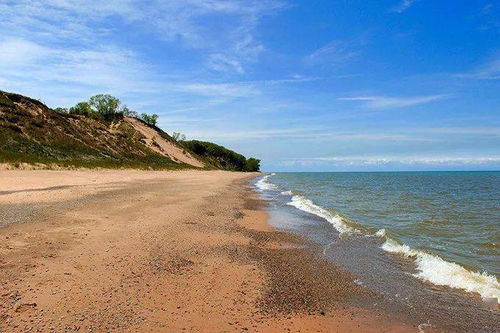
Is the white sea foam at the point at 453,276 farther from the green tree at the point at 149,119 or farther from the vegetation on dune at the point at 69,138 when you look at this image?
the green tree at the point at 149,119

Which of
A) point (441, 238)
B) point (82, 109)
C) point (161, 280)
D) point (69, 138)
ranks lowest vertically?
point (441, 238)

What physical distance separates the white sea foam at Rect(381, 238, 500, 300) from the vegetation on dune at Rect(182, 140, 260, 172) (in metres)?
103

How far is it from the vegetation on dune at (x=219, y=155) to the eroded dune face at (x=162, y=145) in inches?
778

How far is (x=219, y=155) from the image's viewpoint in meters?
132

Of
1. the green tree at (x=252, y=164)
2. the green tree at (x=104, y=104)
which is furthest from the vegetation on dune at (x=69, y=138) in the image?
the green tree at (x=252, y=164)

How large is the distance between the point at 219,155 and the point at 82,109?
63.9 meters

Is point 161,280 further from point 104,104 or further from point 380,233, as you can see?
point 104,104

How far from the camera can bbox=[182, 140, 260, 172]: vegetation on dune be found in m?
117

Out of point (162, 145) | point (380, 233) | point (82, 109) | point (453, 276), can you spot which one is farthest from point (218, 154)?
point (453, 276)

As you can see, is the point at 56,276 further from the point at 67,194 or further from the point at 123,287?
A: the point at 67,194

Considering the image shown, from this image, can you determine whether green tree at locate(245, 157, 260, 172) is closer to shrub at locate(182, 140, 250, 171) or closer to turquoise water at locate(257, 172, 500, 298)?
shrub at locate(182, 140, 250, 171)

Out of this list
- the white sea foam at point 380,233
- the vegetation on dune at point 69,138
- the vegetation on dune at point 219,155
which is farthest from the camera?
the vegetation on dune at point 219,155

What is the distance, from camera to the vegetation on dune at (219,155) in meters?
117

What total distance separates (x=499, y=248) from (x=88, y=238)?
1357 centimetres
